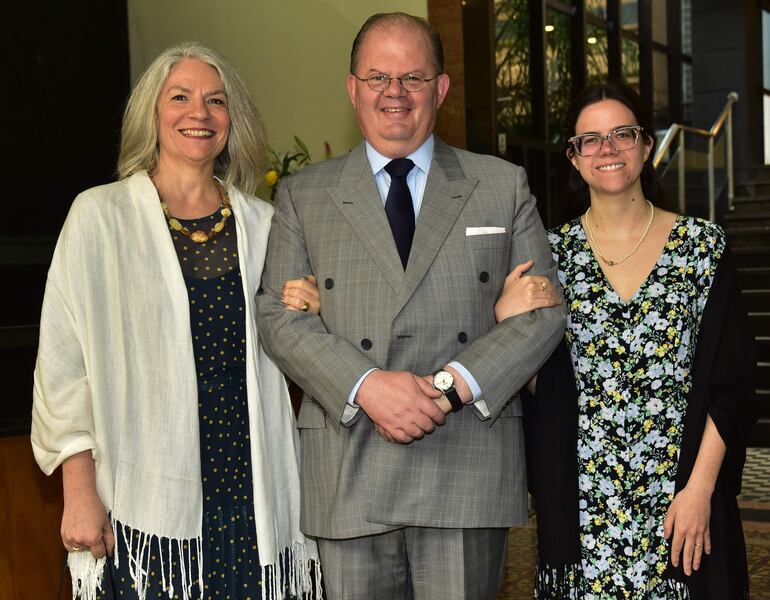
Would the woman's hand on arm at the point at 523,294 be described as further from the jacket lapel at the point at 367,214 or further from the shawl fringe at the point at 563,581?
the shawl fringe at the point at 563,581

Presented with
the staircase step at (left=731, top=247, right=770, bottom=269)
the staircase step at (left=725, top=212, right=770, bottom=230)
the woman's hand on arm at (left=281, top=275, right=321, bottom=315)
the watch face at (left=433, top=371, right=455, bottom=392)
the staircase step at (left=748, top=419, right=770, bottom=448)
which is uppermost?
the staircase step at (left=725, top=212, right=770, bottom=230)

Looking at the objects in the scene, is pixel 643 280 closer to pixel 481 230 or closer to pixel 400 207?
pixel 481 230

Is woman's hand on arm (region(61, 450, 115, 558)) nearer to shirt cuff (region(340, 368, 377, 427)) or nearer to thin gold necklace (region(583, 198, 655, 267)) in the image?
shirt cuff (region(340, 368, 377, 427))

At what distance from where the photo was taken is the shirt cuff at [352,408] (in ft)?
7.32

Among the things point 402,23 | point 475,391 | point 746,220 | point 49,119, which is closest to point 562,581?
point 475,391

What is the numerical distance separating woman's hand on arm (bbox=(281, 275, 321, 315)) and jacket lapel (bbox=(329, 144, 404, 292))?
0.17 meters

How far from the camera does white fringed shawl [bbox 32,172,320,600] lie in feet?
7.66

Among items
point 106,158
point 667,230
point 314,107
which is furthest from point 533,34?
point 667,230

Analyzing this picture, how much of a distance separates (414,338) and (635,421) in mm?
627

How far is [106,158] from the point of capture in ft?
14.7

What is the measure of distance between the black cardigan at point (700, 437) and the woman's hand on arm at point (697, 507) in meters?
0.02

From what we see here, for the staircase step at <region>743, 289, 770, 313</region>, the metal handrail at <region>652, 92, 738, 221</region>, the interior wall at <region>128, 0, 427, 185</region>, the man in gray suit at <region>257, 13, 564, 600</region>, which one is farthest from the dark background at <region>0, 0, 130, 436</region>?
the staircase step at <region>743, 289, 770, 313</region>

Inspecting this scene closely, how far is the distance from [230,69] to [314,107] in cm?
386

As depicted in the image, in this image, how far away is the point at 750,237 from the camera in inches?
380
